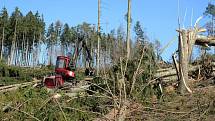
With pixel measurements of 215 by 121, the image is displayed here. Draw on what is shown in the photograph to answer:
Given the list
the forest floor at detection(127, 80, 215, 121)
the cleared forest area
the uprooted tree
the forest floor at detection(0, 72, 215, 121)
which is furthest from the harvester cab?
the forest floor at detection(127, 80, 215, 121)

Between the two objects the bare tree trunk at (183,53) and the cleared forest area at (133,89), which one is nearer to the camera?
the cleared forest area at (133,89)

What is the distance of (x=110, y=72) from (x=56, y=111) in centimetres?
122

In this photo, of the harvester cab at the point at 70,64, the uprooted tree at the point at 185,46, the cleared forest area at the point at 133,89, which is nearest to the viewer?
the cleared forest area at the point at 133,89

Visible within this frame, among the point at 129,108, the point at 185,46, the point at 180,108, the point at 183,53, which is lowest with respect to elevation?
the point at 180,108

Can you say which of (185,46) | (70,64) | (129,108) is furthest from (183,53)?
(70,64)

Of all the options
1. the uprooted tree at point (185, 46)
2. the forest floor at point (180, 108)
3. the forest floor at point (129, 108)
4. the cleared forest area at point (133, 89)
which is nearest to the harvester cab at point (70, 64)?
the cleared forest area at point (133, 89)

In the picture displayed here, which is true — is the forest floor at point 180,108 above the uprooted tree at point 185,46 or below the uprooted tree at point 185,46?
below

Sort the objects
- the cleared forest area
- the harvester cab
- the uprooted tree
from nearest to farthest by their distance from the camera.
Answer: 1. the cleared forest area
2. the uprooted tree
3. the harvester cab

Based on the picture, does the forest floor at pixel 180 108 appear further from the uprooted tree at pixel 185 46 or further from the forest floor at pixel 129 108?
the uprooted tree at pixel 185 46

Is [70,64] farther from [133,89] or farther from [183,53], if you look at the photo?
[133,89]

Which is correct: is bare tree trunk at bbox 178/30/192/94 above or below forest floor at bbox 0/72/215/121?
above

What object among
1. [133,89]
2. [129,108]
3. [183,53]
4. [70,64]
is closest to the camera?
[129,108]

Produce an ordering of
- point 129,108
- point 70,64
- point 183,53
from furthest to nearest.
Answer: point 70,64 → point 183,53 → point 129,108

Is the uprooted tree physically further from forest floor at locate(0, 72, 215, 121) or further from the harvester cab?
the harvester cab
